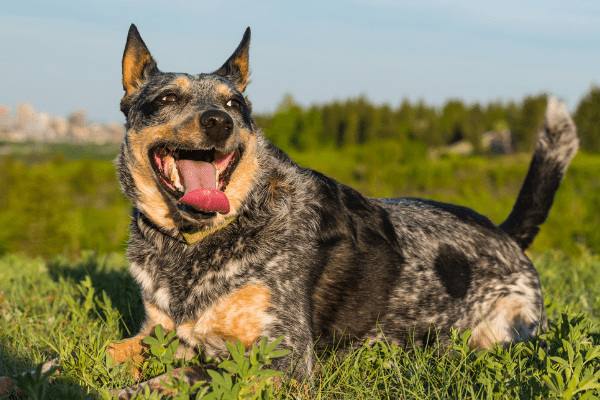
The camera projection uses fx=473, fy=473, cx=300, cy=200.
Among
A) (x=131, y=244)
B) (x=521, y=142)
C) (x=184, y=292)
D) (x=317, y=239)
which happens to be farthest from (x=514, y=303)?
(x=521, y=142)

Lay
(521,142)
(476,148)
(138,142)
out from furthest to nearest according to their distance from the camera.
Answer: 1. (476,148)
2. (521,142)
3. (138,142)

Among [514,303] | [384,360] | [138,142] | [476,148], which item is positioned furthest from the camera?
[476,148]

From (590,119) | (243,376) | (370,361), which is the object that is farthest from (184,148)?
(590,119)

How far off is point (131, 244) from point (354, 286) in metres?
1.85

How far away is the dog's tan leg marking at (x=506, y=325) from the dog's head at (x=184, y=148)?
2350 mm

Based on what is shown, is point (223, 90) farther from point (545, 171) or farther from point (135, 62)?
point (545, 171)

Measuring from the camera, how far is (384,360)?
3.42 metres

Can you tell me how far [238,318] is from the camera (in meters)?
3.20

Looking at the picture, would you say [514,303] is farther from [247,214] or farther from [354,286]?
[247,214]

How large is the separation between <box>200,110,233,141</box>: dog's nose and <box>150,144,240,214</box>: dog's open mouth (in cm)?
23

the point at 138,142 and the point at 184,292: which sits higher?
the point at 138,142

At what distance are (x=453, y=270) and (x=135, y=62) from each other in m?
3.32

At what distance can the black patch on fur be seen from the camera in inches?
156

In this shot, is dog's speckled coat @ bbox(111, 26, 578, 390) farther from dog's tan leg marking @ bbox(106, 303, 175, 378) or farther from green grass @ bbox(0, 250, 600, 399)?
green grass @ bbox(0, 250, 600, 399)
